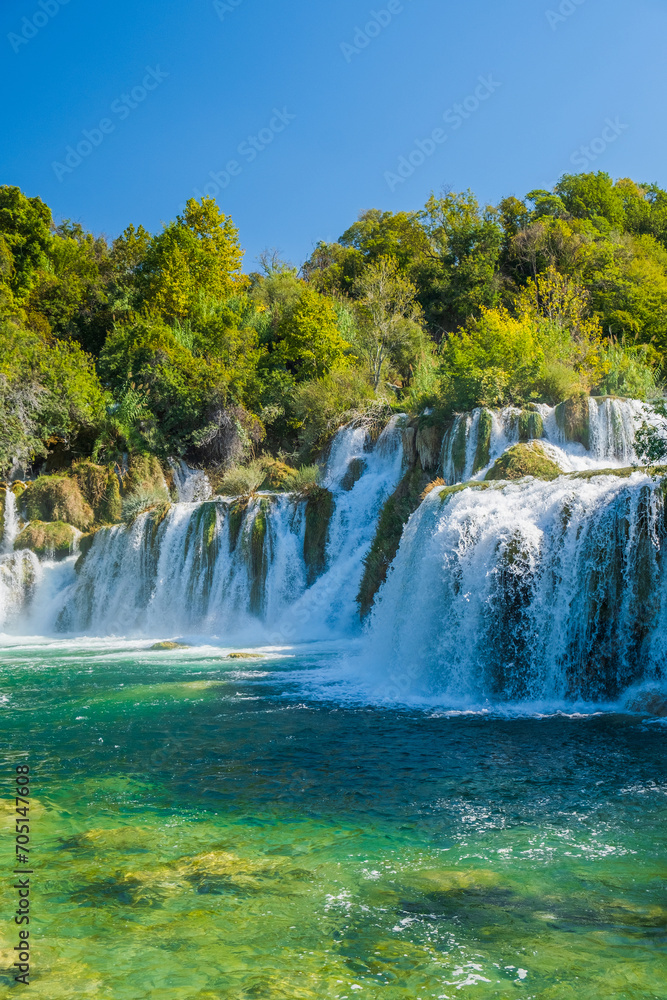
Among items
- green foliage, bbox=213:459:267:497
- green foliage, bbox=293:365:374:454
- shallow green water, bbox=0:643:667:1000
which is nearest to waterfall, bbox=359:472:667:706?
shallow green water, bbox=0:643:667:1000

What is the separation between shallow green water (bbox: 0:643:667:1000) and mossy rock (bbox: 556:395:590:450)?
29.6 ft

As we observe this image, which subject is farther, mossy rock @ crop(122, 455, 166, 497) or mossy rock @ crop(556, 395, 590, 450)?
mossy rock @ crop(122, 455, 166, 497)

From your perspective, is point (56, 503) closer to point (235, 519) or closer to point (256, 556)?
point (235, 519)

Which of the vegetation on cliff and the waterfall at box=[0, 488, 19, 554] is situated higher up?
the vegetation on cliff

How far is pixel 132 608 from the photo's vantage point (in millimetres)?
20750

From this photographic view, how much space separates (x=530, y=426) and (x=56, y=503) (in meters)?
15.8

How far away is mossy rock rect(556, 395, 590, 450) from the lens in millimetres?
16844

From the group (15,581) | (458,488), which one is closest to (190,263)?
(15,581)

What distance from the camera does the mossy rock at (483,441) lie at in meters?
17.5

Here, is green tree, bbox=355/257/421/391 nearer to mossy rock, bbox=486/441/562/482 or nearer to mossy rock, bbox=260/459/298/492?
mossy rock, bbox=260/459/298/492

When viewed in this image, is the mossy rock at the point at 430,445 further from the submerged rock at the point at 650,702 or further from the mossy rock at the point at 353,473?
the submerged rock at the point at 650,702

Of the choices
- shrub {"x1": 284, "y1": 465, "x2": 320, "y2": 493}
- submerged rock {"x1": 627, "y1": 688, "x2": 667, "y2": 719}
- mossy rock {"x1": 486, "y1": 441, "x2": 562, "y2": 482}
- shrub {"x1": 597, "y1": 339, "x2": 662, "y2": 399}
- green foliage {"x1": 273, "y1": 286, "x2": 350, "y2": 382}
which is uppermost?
green foliage {"x1": 273, "y1": 286, "x2": 350, "y2": 382}

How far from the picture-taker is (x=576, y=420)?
670 inches

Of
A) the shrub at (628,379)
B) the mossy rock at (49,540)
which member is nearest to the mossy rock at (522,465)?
the shrub at (628,379)
